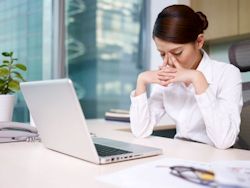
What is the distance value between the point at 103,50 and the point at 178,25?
1609 millimetres

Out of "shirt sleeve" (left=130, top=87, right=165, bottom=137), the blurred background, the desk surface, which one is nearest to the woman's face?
"shirt sleeve" (left=130, top=87, right=165, bottom=137)

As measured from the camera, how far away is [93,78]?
268 cm

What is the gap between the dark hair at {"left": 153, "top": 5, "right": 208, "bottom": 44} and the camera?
115 centimetres

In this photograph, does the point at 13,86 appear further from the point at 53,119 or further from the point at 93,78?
the point at 93,78

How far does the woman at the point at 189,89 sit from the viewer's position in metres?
1.04

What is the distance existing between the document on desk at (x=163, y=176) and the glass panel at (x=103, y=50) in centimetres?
171

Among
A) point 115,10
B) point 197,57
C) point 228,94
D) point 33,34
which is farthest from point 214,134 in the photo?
point 115,10

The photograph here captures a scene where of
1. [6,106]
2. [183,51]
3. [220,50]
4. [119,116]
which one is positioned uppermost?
[220,50]

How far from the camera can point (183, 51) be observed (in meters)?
1.21

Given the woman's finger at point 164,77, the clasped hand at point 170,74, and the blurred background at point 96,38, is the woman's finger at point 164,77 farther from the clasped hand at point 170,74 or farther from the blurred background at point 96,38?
the blurred background at point 96,38

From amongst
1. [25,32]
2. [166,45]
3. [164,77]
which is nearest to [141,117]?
[164,77]

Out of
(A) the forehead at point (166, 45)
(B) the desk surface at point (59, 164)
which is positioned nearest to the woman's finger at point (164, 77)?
(A) the forehead at point (166, 45)

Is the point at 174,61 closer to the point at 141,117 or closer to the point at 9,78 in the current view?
the point at 141,117

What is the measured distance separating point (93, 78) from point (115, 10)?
65 cm
